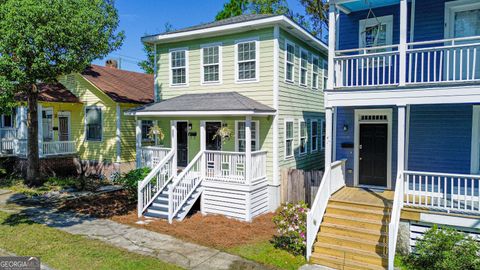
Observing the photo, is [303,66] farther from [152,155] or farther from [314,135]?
[152,155]

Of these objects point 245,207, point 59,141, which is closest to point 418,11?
point 245,207

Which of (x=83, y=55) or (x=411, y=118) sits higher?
(x=83, y=55)

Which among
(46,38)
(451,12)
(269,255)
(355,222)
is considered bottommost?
(269,255)

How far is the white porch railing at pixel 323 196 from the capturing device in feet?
25.7

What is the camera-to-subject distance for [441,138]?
9.55m

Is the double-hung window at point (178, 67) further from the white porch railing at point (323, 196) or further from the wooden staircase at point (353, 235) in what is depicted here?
the wooden staircase at point (353, 235)

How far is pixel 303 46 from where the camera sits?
552 inches

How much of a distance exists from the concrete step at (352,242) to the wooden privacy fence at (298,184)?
3362mm

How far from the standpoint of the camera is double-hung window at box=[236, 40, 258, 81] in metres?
A: 12.3

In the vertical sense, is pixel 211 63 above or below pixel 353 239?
above

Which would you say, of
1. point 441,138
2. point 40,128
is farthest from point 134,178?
point 441,138

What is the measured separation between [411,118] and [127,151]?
13.0 meters

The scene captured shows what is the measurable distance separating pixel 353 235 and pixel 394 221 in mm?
1221

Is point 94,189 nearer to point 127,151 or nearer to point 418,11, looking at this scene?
point 127,151
